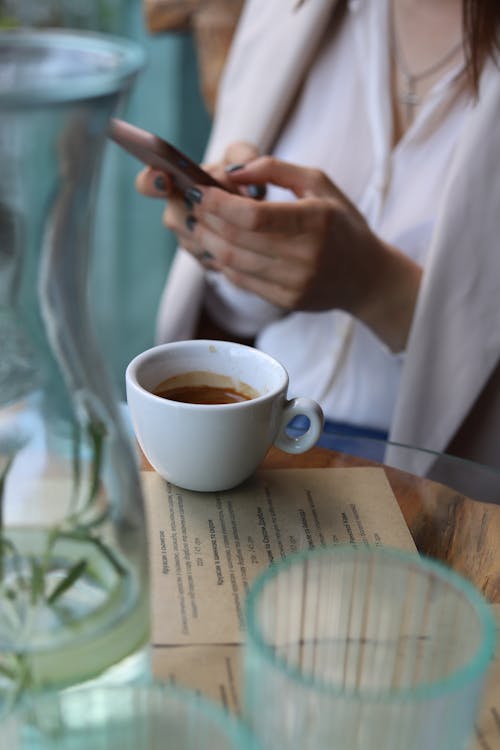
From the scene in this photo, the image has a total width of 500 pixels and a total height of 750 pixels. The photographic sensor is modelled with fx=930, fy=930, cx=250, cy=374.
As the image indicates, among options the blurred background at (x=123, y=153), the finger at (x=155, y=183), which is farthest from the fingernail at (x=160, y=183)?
the blurred background at (x=123, y=153)

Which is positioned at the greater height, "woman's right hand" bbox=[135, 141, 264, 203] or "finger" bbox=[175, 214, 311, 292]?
"woman's right hand" bbox=[135, 141, 264, 203]

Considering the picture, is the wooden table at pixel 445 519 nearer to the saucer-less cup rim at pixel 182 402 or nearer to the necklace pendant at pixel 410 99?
the saucer-less cup rim at pixel 182 402

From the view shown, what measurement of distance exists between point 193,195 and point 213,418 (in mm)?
252

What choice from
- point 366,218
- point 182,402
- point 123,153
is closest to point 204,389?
point 182,402

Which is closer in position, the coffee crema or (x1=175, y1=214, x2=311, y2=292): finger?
the coffee crema

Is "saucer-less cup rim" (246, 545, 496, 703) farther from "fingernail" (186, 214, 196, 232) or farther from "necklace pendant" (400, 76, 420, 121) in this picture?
"necklace pendant" (400, 76, 420, 121)

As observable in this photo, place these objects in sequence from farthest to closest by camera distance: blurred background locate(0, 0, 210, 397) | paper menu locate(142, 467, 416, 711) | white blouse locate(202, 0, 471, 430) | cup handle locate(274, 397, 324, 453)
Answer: blurred background locate(0, 0, 210, 397) < white blouse locate(202, 0, 471, 430) < cup handle locate(274, 397, 324, 453) < paper menu locate(142, 467, 416, 711)

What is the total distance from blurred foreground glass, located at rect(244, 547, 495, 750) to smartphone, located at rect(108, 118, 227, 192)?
34cm

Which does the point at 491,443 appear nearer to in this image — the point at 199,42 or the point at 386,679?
the point at 386,679

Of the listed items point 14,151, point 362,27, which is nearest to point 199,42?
point 362,27

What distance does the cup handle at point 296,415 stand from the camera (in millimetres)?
→ 447

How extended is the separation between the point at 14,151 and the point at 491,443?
612 mm

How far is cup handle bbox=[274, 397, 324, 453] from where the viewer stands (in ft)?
1.47

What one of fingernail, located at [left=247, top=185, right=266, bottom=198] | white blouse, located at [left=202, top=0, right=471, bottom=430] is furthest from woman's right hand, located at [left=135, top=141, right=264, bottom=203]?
white blouse, located at [left=202, top=0, right=471, bottom=430]
